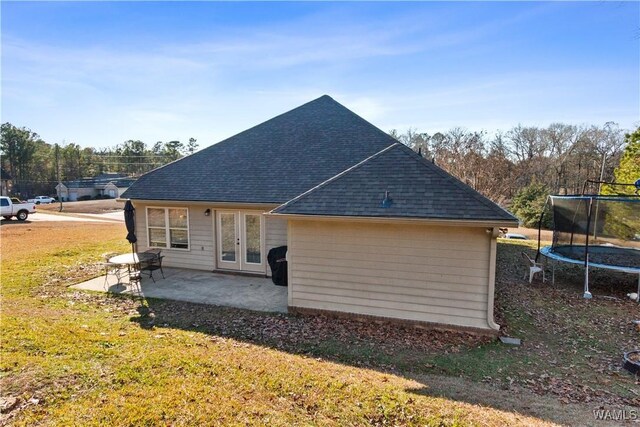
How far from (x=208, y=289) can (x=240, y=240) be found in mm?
2019

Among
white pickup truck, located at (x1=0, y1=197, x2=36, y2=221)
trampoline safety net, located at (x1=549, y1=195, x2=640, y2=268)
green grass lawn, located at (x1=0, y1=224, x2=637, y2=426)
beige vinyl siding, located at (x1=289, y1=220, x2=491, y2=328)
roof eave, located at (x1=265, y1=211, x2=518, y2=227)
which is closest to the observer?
green grass lawn, located at (x1=0, y1=224, x2=637, y2=426)

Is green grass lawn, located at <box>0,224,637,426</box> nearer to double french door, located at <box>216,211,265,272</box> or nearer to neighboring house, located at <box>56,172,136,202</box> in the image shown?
double french door, located at <box>216,211,265,272</box>

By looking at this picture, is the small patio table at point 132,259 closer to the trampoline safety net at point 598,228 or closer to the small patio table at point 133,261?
the small patio table at point 133,261

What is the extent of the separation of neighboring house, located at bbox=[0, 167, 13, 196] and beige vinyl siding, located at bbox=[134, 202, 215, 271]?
5353 centimetres

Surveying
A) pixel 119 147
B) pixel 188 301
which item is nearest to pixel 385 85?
pixel 188 301

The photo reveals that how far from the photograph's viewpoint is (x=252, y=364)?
16.9 feet

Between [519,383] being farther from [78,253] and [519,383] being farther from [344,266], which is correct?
[78,253]

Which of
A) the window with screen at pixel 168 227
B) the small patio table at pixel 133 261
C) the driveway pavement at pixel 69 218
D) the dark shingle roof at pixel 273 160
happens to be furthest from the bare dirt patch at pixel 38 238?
the dark shingle roof at pixel 273 160

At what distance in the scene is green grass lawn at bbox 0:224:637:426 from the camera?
3861mm

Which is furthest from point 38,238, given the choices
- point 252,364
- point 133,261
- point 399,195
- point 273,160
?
point 399,195

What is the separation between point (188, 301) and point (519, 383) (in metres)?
7.26

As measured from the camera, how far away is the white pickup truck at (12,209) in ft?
86.3

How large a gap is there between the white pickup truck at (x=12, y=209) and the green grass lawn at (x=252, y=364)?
79.4 ft

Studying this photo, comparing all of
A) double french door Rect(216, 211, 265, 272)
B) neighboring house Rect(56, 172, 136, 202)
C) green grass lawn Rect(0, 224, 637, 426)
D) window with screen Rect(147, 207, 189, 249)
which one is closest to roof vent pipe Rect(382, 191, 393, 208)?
green grass lawn Rect(0, 224, 637, 426)
